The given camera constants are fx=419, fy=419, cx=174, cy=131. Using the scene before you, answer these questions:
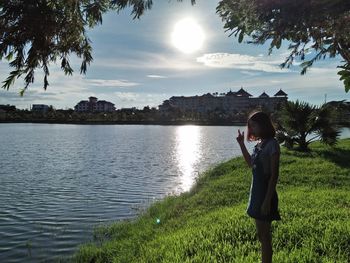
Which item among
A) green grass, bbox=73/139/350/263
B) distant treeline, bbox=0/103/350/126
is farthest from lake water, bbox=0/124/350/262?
distant treeline, bbox=0/103/350/126

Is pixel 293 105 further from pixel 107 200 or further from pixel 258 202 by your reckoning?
pixel 258 202

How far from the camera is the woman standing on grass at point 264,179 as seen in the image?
17.2ft

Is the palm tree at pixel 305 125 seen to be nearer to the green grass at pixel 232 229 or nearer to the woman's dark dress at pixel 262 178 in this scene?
the green grass at pixel 232 229

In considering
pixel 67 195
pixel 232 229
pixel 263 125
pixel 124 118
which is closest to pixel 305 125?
pixel 67 195

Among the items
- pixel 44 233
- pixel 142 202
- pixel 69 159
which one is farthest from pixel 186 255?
pixel 69 159

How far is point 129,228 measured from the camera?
1181cm

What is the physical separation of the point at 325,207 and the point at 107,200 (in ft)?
32.8

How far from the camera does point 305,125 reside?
25562mm

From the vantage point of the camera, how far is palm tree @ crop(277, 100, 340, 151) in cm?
2517

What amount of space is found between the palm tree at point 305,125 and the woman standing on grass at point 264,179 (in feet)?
69.3

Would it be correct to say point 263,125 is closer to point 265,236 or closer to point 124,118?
point 265,236

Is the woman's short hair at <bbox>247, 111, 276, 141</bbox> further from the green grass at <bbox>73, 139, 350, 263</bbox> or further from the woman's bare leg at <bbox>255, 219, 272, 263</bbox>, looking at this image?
the green grass at <bbox>73, 139, 350, 263</bbox>

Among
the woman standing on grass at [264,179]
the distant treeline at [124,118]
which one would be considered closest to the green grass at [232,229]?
the woman standing on grass at [264,179]

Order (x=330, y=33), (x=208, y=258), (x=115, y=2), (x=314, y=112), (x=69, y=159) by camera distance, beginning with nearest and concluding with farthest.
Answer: (x=115, y=2)
(x=330, y=33)
(x=208, y=258)
(x=314, y=112)
(x=69, y=159)
